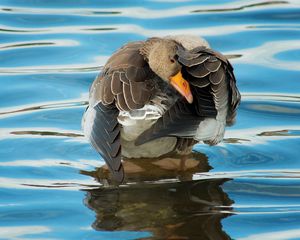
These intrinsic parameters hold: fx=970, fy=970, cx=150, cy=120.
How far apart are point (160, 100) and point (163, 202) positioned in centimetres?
93

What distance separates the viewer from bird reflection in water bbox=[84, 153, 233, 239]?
781 centimetres

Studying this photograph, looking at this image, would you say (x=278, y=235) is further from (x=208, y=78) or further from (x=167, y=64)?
(x=167, y=64)

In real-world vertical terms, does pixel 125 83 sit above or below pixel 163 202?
above

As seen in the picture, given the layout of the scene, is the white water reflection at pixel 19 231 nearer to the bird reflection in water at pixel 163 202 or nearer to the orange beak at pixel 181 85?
the bird reflection in water at pixel 163 202

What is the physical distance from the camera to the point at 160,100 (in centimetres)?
872

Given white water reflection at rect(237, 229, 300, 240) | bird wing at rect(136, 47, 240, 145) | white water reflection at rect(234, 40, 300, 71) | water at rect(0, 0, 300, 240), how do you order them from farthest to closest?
white water reflection at rect(234, 40, 300, 71) < bird wing at rect(136, 47, 240, 145) < water at rect(0, 0, 300, 240) < white water reflection at rect(237, 229, 300, 240)

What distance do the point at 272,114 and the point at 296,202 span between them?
2710 mm

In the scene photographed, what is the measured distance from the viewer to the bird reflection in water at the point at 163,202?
781 centimetres

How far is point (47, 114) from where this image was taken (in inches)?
425

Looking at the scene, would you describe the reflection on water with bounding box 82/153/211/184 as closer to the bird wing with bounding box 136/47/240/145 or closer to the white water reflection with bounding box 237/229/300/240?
the bird wing with bounding box 136/47/240/145

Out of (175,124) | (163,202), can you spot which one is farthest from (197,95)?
(163,202)

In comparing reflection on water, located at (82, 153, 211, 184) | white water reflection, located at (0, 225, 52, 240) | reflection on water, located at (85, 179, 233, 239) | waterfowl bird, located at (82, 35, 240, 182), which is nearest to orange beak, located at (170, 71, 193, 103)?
waterfowl bird, located at (82, 35, 240, 182)

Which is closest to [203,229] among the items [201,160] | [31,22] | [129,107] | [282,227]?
[282,227]

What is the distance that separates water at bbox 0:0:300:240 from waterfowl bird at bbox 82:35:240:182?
47 cm
